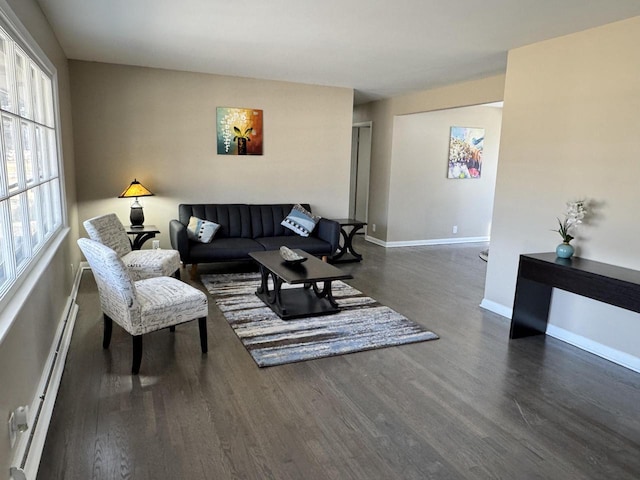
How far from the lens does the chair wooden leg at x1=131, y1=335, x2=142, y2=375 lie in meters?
2.77

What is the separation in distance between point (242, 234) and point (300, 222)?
2.51 feet

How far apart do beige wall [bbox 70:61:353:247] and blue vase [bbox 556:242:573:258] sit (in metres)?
3.59

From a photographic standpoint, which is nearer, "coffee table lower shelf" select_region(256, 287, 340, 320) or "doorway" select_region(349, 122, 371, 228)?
"coffee table lower shelf" select_region(256, 287, 340, 320)

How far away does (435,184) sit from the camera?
289 inches

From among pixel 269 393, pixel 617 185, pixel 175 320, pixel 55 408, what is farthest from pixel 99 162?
pixel 617 185

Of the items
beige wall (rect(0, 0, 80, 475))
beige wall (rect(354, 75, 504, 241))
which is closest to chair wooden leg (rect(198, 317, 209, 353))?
beige wall (rect(0, 0, 80, 475))

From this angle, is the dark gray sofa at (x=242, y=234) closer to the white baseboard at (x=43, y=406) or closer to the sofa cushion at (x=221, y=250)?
the sofa cushion at (x=221, y=250)

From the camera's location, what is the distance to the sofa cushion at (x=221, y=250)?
494cm

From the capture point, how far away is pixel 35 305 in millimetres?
2367

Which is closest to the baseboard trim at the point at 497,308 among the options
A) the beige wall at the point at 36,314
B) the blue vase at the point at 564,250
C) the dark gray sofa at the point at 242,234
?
the blue vase at the point at 564,250

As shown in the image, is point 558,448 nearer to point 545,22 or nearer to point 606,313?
point 606,313

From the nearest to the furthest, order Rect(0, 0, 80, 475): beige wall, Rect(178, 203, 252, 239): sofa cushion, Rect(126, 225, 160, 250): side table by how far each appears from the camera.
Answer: Rect(0, 0, 80, 475): beige wall, Rect(126, 225, 160, 250): side table, Rect(178, 203, 252, 239): sofa cushion

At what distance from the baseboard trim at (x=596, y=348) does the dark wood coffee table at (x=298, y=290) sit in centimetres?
177

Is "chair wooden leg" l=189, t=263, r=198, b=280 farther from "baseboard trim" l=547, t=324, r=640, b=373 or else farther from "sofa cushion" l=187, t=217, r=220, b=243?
"baseboard trim" l=547, t=324, r=640, b=373
